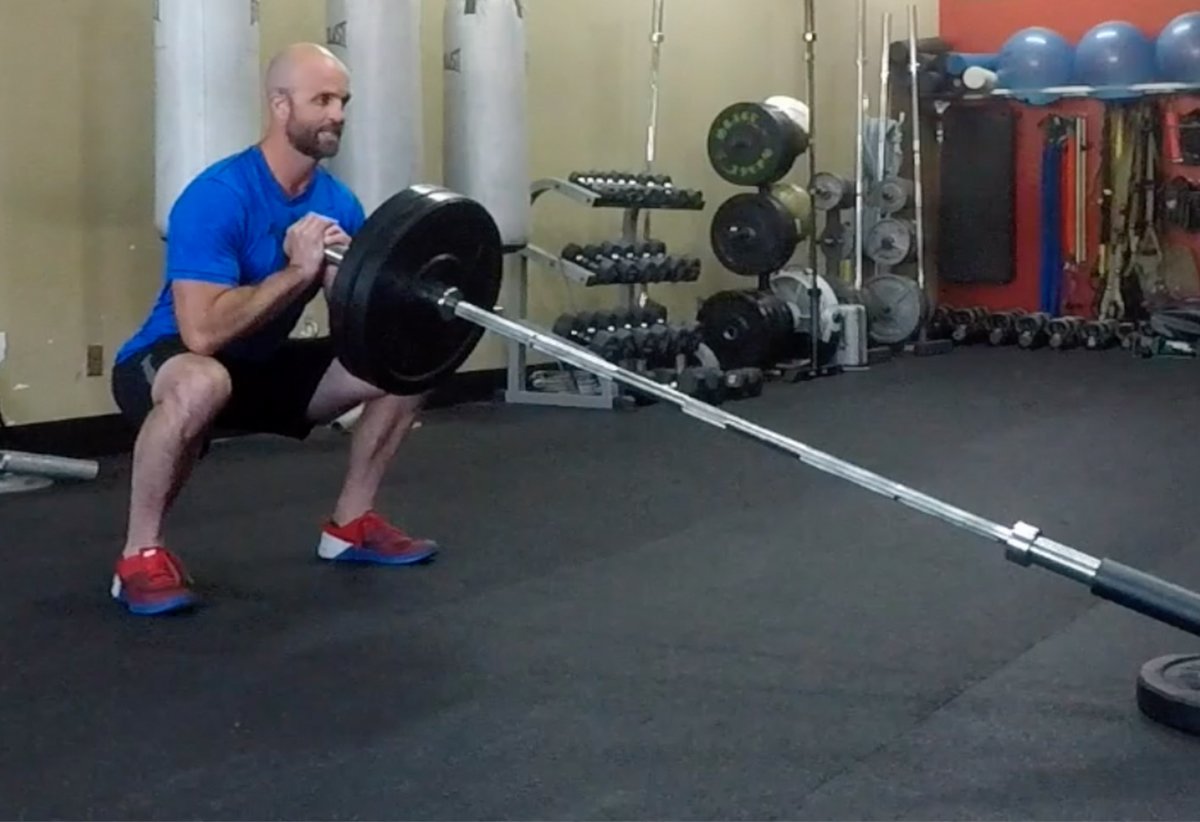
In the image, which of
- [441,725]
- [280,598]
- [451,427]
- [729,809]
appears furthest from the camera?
[451,427]

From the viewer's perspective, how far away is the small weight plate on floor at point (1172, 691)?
188 cm

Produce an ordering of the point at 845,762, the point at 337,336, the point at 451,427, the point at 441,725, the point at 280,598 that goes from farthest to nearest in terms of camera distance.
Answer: the point at 451,427, the point at 280,598, the point at 337,336, the point at 441,725, the point at 845,762

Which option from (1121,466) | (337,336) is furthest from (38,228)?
(1121,466)

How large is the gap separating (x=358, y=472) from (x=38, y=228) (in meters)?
1.70

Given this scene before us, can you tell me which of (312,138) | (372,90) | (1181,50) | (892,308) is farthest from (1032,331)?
(312,138)

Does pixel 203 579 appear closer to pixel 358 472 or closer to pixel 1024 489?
pixel 358 472

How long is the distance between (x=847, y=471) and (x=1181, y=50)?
19.5 ft

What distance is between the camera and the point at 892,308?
23.4 ft

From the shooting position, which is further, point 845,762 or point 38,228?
point 38,228

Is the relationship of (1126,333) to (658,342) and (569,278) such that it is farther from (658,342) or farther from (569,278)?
(569,278)

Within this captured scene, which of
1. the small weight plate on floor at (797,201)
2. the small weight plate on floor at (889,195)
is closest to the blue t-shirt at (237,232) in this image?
the small weight plate on floor at (797,201)

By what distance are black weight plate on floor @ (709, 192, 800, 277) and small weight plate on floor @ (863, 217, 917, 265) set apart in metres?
1.13

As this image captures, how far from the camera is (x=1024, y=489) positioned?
3.66 meters

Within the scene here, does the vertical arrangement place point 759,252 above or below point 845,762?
above
